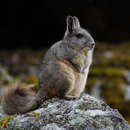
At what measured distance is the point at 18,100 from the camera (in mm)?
8047

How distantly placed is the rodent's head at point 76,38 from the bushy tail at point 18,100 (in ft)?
4.39

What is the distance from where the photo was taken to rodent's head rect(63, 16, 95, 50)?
29.3 ft

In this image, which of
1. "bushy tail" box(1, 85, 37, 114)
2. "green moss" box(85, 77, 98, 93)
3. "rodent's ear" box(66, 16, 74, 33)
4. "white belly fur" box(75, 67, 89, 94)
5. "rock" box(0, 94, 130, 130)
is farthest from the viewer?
"green moss" box(85, 77, 98, 93)

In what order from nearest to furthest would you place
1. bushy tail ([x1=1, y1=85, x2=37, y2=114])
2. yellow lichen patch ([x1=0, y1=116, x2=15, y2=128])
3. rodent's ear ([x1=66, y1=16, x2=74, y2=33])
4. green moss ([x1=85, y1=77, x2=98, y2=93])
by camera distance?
yellow lichen patch ([x1=0, y1=116, x2=15, y2=128])
bushy tail ([x1=1, y1=85, x2=37, y2=114])
rodent's ear ([x1=66, y1=16, x2=74, y2=33])
green moss ([x1=85, y1=77, x2=98, y2=93])

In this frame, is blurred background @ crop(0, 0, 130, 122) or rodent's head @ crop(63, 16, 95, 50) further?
blurred background @ crop(0, 0, 130, 122)

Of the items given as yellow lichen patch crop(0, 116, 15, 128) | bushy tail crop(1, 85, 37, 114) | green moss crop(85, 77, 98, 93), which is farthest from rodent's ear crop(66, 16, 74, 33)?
green moss crop(85, 77, 98, 93)

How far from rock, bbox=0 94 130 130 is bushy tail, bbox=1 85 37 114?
61 cm

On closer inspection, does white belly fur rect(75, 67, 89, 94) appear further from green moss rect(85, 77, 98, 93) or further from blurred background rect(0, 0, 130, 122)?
blurred background rect(0, 0, 130, 122)

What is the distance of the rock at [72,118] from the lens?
686cm

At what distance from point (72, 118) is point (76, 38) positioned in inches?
94.5

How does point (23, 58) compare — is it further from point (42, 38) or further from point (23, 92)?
point (23, 92)

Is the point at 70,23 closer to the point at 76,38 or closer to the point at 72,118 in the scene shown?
the point at 76,38

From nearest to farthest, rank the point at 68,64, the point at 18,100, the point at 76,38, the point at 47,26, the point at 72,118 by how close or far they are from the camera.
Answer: the point at 72,118
the point at 18,100
the point at 68,64
the point at 76,38
the point at 47,26

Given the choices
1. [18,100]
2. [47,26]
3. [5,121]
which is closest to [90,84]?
[47,26]
